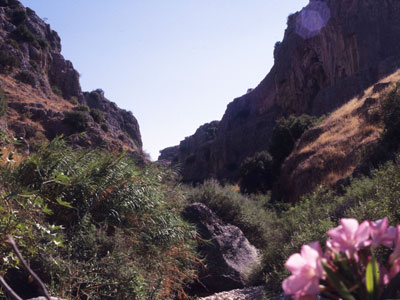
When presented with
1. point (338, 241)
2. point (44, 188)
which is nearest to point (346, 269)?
point (338, 241)

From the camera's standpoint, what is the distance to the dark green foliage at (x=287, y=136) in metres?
25.5

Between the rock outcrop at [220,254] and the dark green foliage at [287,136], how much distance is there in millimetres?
17127

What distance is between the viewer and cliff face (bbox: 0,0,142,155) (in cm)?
2544

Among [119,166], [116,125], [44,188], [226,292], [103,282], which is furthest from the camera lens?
[116,125]

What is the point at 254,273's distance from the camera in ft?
24.4

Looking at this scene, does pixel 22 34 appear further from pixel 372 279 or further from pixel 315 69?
pixel 372 279

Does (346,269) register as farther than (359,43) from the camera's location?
No

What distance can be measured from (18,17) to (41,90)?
416 inches

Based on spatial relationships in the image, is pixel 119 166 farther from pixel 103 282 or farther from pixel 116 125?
pixel 116 125

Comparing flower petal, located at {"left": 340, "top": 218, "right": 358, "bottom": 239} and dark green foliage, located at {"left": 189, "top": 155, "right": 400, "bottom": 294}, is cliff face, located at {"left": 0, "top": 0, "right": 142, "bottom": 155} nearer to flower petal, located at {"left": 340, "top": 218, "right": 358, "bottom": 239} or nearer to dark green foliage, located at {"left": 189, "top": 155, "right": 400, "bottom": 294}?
dark green foliage, located at {"left": 189, "top": 155, "right": 400, "bottom": 294}

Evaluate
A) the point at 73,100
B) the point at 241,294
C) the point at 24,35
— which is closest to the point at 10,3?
the point at 24,35

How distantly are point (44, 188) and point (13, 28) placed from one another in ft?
119

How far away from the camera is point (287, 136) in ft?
84.8

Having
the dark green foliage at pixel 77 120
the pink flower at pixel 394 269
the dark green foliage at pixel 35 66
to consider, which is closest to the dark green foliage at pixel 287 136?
the dark green foliage at pixel 77 120
